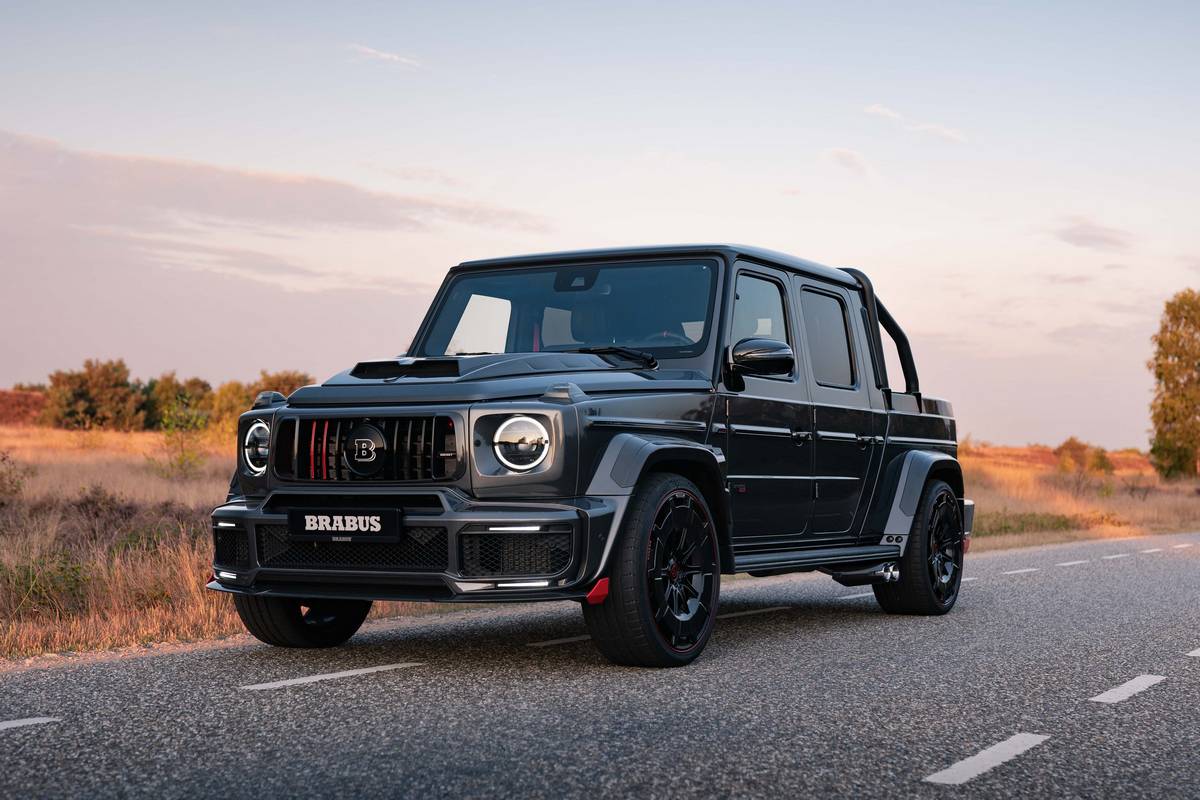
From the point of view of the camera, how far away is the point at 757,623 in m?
8.65

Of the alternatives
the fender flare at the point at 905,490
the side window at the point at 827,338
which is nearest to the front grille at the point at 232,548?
the side window at the point at 827,338

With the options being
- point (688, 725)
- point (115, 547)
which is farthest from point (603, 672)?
point (115, 547)

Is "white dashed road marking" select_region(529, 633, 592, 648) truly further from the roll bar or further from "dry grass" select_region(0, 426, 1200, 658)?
the roll bar

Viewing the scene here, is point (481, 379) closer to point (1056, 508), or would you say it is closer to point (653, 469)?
point (653, 469)

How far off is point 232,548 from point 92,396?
58.1 m

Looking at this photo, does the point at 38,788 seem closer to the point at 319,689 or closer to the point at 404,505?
the point at 319,689

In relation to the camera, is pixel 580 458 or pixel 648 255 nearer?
pixel 580 458

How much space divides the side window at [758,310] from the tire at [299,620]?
2.65m

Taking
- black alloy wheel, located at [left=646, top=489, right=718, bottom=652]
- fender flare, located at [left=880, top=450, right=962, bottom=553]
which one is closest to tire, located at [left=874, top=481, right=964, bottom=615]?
fender flare, located at [left=880, top=450, right=962, bottom=553]

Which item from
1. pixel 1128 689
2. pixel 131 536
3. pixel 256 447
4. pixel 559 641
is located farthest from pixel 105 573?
pixel 1128 689

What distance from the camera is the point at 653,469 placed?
635 cm

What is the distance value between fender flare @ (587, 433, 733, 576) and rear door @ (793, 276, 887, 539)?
1.41 m

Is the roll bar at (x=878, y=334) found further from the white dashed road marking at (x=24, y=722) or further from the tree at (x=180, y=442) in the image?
the tree at (x=180, y=442)

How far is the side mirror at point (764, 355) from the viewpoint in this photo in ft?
22.4
